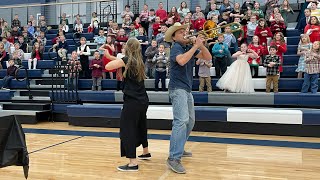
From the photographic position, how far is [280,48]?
25.8ft

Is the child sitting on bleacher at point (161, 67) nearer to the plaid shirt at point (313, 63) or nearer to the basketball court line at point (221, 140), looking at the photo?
the basketball court line at point (221, 140)

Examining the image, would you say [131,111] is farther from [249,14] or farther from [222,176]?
[249,14]

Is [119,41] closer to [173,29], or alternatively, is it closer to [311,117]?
[311,117]

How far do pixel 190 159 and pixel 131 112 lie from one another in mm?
1071

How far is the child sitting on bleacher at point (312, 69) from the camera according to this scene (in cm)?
684

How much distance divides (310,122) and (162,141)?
8.19 ft

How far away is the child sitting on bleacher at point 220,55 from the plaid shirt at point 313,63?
1.77m

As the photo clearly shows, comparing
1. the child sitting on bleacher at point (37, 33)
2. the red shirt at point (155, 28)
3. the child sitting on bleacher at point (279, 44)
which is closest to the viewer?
the child sitting on bleacher at point (279, 44)

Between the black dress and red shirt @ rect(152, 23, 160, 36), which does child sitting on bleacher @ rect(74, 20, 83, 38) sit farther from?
the black dress

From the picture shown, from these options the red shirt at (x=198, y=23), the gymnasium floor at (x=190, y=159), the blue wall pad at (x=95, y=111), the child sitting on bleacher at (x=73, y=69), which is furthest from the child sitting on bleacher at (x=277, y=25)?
the child sitting on bleacher at (x=73, y=69)

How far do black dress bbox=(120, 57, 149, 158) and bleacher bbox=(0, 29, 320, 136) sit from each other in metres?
2.64

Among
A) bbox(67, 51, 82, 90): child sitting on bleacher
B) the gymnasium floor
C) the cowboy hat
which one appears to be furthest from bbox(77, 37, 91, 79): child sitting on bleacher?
the cowboy hat

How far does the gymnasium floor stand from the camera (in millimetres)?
3836

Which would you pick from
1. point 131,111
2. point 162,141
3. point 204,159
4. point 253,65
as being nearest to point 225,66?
point 253,65
